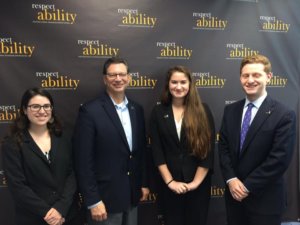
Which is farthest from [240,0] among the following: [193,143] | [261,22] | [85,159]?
[85,159]

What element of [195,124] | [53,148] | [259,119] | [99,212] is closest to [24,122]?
[53,148]

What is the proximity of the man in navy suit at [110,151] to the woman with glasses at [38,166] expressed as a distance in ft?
0.39

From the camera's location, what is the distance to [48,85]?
257cm

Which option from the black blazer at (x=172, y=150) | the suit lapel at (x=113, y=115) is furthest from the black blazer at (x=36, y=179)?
the black blazer at (x=172, y=150)

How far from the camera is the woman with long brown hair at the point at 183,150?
227 centimetres

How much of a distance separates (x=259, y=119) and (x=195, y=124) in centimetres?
46

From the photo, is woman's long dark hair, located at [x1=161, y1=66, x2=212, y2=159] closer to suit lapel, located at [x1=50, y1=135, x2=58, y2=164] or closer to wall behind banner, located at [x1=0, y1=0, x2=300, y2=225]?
wall behind banner, located at [x1=0, y1=0, x2=300, y2=225]

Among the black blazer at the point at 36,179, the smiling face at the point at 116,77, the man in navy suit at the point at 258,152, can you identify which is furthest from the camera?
the smiling face at the point at 116,77

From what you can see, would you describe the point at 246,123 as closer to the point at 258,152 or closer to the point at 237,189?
the point at 258,152

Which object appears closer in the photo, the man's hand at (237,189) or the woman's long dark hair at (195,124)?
the man's hand at (237,189)

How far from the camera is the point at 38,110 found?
2.01m

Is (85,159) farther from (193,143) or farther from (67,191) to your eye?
(193,143)

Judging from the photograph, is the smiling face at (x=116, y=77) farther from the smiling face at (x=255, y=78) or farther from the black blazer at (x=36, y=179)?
the smiling face at (x=255, y=78)

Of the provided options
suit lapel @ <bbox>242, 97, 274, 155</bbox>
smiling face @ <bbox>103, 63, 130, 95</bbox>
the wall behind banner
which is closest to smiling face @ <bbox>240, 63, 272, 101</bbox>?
suit lapel @ <bbox>242, 97, 274, 155</bbox>
